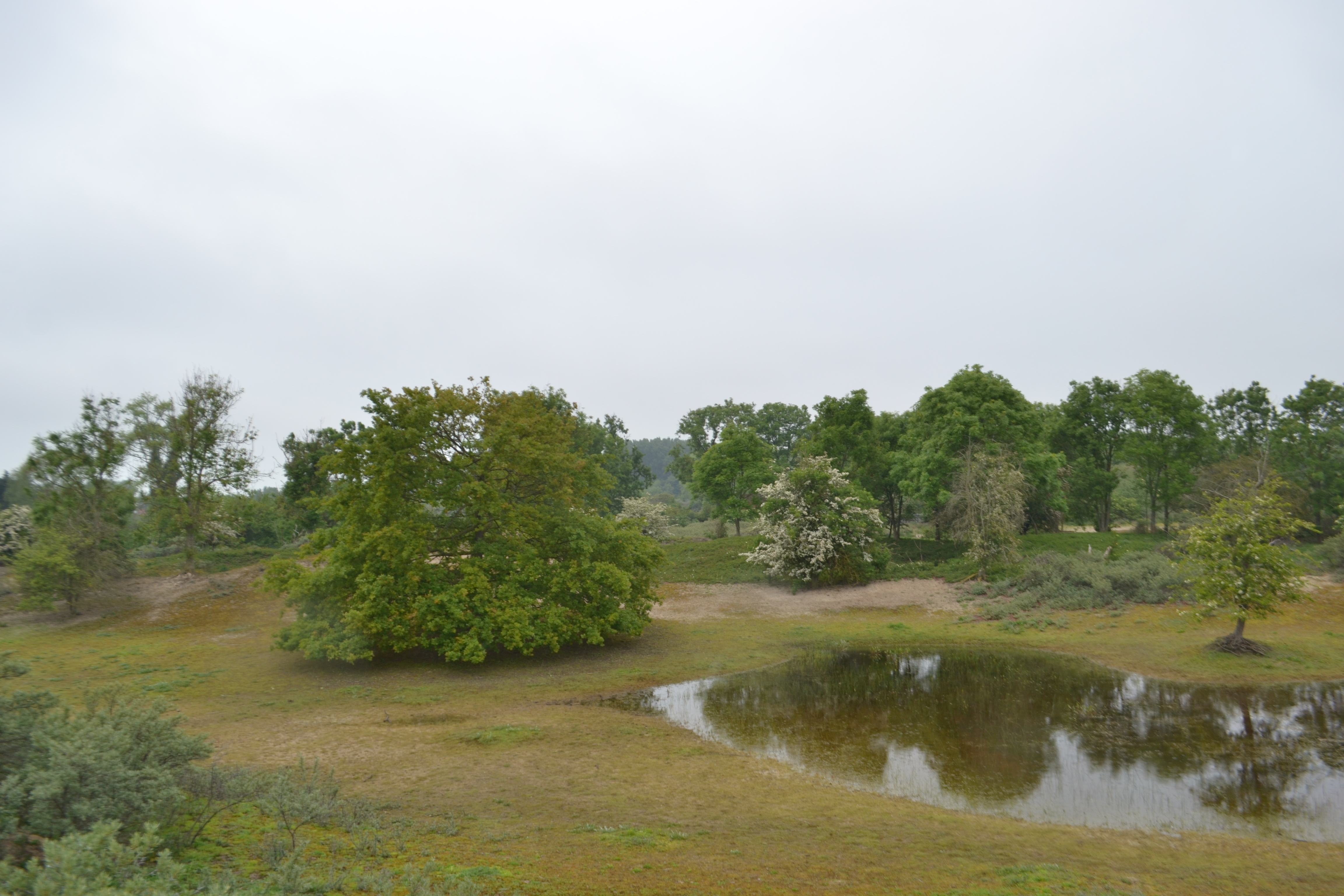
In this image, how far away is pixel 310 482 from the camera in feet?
128

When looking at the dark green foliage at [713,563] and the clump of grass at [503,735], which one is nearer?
the clump of grass at [503,735]

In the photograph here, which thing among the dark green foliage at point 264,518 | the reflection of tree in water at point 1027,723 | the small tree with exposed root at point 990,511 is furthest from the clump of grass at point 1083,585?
the dark green foliage at point 264,518

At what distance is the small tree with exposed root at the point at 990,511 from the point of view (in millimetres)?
29484

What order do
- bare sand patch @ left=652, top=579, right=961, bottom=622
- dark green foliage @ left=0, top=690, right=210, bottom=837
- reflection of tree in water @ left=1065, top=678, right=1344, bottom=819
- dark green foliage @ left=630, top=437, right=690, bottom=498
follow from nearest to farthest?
dark green foliage @ left=0, top=690, right=210, bottom=837, reflection of tree in water @ left=1065, top=678, right=1344, bottom=819, bare sand patch @ left=652, top=579, right=961, bottom=622, dark green foliage @ left=630, top=437, right=690, bottom=498

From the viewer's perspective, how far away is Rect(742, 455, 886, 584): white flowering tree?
103 feet

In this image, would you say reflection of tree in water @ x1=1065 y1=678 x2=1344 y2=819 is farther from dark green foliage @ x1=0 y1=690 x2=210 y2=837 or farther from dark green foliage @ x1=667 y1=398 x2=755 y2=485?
dark green foliage @ x1=667 y1=398 x2=755 y2=485

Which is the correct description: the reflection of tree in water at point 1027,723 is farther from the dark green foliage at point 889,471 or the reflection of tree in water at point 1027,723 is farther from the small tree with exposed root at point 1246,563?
the dark green foliage at point 889,471

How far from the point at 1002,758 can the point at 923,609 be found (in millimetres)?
15496

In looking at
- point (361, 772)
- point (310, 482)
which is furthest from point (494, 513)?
point (310, 482)

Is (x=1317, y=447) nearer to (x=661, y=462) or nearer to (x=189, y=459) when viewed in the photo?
(x=189, y=459)

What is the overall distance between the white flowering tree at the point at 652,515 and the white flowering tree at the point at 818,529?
43.3 feet

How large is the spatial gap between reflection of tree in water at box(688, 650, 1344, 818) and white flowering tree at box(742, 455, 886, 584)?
11.7 m

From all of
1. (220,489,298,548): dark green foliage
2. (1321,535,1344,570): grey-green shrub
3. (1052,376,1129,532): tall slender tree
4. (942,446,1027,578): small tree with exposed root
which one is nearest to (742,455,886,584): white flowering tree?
(942,446,1027,578): small tree with exposed root

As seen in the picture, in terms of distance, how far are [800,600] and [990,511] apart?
29.9 feet
